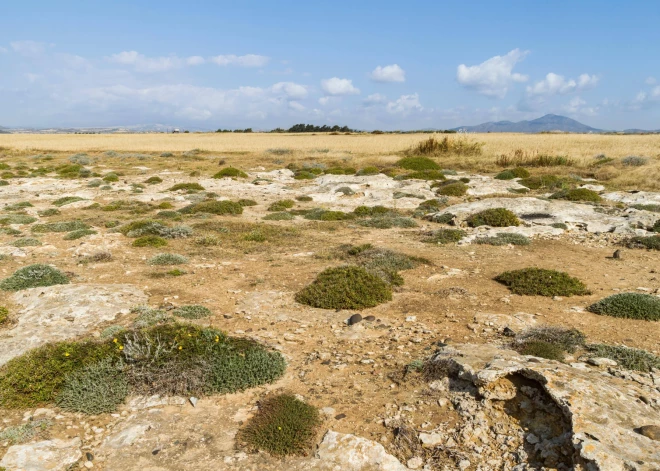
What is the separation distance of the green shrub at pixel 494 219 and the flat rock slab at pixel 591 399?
34.0ft

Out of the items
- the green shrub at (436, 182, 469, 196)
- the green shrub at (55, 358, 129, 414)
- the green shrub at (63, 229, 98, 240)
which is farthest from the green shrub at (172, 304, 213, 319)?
the green shrub at (436, 182, 469, 196)

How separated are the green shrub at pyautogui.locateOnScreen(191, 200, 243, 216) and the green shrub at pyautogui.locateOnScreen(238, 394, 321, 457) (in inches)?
564

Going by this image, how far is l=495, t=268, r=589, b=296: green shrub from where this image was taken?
30.3ft

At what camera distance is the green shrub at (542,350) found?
244 inches

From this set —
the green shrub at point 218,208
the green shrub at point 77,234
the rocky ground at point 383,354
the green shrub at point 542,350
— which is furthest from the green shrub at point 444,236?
the green shrub at point 77,234

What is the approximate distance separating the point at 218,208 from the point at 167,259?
7.60 meters

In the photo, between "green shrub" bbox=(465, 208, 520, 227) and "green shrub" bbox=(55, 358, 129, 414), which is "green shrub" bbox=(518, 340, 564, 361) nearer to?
"green shrub" bbox=(55, 358, 129, 414)

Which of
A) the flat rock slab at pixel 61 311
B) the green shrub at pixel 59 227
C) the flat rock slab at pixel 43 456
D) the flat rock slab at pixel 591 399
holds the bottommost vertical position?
the green shrub at pixel 59 227

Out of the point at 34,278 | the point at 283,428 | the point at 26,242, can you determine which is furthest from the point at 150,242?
the point at 283,428

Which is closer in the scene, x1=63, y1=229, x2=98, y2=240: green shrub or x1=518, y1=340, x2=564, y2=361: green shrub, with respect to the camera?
x1=518, y1=340, x2=564, y2=361: green shrub

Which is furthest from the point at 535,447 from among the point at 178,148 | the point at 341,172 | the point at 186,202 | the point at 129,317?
the point at 178,148

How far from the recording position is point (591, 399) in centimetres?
451

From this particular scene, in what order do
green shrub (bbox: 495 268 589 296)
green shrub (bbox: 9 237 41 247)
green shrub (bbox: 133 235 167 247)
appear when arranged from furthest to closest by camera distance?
1. green shrub (bbox: 133 235 167 247)
2. green shrub (bbox: 9 237 41 247)
3. green shrub (bbox: 495 268 589 296)

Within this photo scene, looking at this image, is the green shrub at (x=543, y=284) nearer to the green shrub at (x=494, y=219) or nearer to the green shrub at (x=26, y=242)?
the green shrub at (x=494, y=219)
